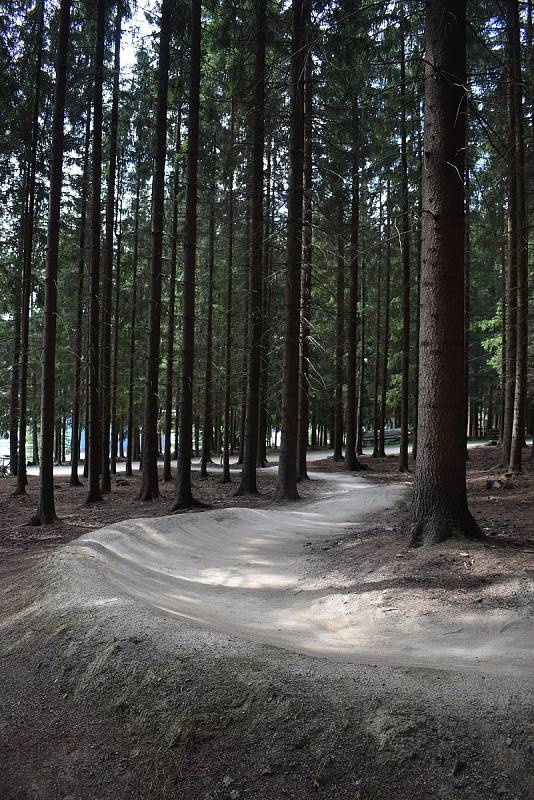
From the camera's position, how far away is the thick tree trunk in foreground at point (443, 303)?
6.26 metres

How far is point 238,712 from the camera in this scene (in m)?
2.92

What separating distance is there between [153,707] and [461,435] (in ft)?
15.3

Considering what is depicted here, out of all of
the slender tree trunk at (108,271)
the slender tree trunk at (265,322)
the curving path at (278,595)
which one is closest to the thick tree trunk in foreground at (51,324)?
the curving path at (278,595)

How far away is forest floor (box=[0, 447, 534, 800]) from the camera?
99.2 inches

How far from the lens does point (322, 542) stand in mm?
8320

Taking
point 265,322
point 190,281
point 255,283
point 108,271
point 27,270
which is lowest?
point 265,322

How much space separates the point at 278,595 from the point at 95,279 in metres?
11.4

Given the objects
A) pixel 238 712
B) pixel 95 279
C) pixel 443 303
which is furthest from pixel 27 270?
pixel 238 712

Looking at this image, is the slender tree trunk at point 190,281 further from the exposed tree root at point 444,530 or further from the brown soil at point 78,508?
the exposed tree root at point 444,530

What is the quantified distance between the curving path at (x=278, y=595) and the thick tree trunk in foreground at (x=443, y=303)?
1.62 m

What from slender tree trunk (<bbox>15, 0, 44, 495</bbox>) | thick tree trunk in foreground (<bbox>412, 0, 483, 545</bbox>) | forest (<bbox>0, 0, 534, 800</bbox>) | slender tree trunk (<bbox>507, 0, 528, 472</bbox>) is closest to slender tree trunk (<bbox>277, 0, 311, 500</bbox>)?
forest (<bbox>0, 0, 534, 800</bbox>)

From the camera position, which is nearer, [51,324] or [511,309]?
[51,324]

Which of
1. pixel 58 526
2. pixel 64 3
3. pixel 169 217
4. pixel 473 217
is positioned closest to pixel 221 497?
pixel 58 526

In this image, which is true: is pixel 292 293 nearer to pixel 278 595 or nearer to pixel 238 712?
pixel 278 595
